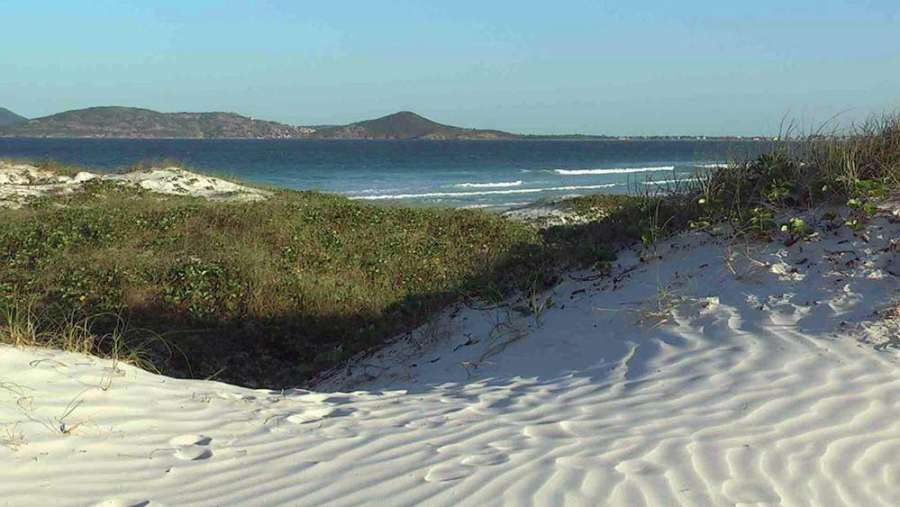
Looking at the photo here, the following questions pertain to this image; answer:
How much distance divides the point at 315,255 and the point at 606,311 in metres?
6.25

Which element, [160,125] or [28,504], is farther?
[160,125]

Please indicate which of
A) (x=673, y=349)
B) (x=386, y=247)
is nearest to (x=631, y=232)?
(x=673, y=349)

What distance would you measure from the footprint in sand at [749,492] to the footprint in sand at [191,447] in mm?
2462

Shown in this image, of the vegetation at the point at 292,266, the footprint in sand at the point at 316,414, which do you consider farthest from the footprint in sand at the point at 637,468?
the vegetation at the point at 292,266

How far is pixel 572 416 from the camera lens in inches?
177

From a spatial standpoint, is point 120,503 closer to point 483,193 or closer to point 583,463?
point 583,463

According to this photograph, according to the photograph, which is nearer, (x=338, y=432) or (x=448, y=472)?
(x=448, y=472)

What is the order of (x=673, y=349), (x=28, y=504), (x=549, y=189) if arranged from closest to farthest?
(x=28, y=504) → (x=673, y=349) → (x=549, y=189)

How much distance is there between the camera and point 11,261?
427 inches

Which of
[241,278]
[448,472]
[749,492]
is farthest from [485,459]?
[241,278]

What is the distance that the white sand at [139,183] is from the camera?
63.6ft

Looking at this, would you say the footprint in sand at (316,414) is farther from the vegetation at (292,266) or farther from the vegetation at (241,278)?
the vegetation at (241,278)

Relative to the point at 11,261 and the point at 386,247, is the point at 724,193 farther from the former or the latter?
the point at 11,261

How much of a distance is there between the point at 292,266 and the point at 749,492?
8727 millimetres
